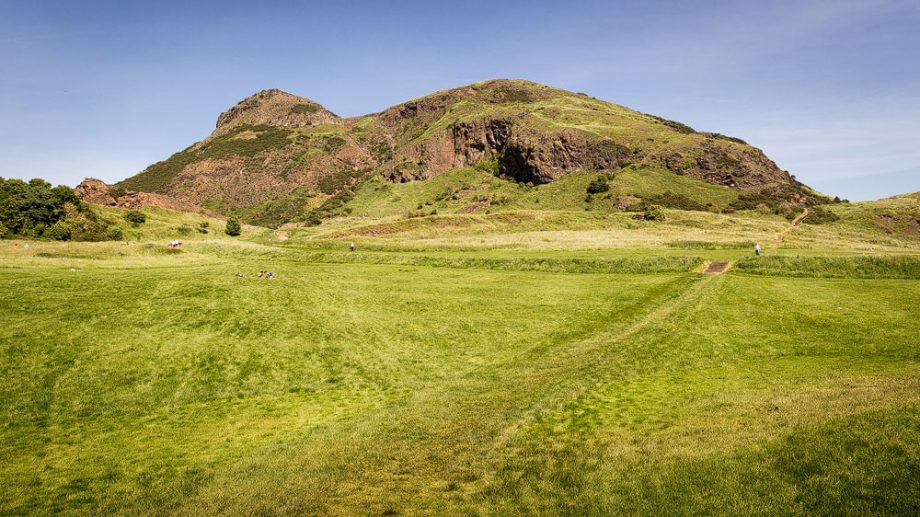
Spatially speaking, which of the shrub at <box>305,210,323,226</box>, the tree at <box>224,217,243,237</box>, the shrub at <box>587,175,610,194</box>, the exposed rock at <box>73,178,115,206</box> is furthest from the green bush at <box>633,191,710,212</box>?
the exposed rock at <box>73,178,115,206</box>

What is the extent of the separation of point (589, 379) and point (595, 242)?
52225 millimetres

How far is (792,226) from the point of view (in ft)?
348

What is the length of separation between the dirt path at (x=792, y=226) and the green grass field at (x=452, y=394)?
4744 cm

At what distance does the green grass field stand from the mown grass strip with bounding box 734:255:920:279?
71cm

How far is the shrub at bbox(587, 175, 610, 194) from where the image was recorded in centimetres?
14638

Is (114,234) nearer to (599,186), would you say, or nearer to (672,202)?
(599,186)

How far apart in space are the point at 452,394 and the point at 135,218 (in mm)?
104504

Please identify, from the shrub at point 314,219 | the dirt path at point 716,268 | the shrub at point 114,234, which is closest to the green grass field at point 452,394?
the dirt path at point 716,268

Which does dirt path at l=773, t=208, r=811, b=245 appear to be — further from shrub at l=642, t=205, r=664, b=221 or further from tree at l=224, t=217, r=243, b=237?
tree at l=224, t=217, r=243, b=237

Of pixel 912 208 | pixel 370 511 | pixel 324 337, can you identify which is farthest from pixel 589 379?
pixel 912 208

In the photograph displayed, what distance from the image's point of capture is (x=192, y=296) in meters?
24.8

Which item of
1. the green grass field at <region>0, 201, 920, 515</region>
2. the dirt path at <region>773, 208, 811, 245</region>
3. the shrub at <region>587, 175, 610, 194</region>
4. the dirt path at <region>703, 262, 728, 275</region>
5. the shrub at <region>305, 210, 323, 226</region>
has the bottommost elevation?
the green grass field at <region>0, 201, 920, 515</region>

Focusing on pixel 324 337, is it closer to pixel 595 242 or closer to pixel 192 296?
pixel 192 296

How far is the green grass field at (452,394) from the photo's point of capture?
29.1 ft
